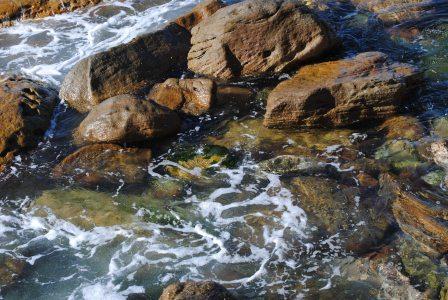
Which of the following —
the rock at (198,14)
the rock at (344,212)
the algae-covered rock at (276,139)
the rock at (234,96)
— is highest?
the rock at (198,14)

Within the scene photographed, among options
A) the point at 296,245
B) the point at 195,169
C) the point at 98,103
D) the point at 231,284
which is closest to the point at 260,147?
the point at 195,169

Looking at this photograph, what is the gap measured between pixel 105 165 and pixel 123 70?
2450 millimetres

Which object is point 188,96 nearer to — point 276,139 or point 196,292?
point 276,139

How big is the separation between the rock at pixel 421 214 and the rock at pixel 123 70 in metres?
5.17

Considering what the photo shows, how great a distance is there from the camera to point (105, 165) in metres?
8.04

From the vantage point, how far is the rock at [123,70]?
952 centimetres

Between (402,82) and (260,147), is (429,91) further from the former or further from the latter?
(260,147)

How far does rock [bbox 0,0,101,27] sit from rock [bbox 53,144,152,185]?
7972 mm

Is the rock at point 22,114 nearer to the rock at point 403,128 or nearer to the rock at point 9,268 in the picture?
the rock at point 9,268

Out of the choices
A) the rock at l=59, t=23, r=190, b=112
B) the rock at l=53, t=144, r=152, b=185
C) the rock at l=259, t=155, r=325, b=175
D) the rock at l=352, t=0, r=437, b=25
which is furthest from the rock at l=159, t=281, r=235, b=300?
the rock at l=352, t=0, r=437, b=25

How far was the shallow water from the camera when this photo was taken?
19.5ft

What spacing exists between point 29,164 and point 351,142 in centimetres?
533

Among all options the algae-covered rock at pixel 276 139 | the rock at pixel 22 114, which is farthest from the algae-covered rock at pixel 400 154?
the rock at pixel 22 114

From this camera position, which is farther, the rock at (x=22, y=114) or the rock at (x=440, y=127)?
the rock at (x=22, y=114)
